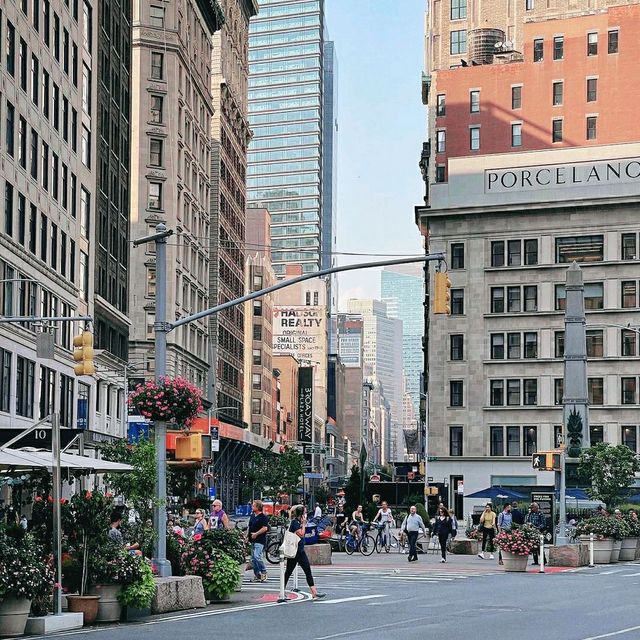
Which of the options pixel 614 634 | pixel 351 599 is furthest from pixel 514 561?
pixel 614 634

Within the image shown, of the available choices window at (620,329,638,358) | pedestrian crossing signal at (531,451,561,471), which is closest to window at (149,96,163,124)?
window at (620,329,638,358)

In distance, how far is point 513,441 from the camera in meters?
93.5

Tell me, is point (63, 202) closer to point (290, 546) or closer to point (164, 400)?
point (290, 546)

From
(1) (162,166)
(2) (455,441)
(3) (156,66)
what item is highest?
(3) (156,66)

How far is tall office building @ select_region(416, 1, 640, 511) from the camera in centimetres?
9256

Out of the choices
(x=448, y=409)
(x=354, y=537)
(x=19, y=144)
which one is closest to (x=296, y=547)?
(x=354, y=537)

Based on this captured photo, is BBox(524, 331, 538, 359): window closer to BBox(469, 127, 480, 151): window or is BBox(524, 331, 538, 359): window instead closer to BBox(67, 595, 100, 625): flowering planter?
BBox(469, 127, 480, 151): window

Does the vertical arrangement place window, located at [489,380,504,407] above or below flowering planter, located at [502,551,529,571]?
above

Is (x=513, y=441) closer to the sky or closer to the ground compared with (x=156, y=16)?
closer to the ground

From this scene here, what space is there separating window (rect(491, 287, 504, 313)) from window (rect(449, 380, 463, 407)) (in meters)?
5.79

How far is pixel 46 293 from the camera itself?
198ft

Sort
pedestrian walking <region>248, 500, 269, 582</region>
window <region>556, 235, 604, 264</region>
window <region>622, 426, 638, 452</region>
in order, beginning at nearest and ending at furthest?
pedestrian walking <region>248, 500, 269, 582</region>, window <region>622, 426, 638, 452</region>, window <region>556, 235, 604, 264</region>

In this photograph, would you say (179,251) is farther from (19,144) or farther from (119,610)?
(119,610)

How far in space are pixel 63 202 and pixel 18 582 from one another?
46.7 m
